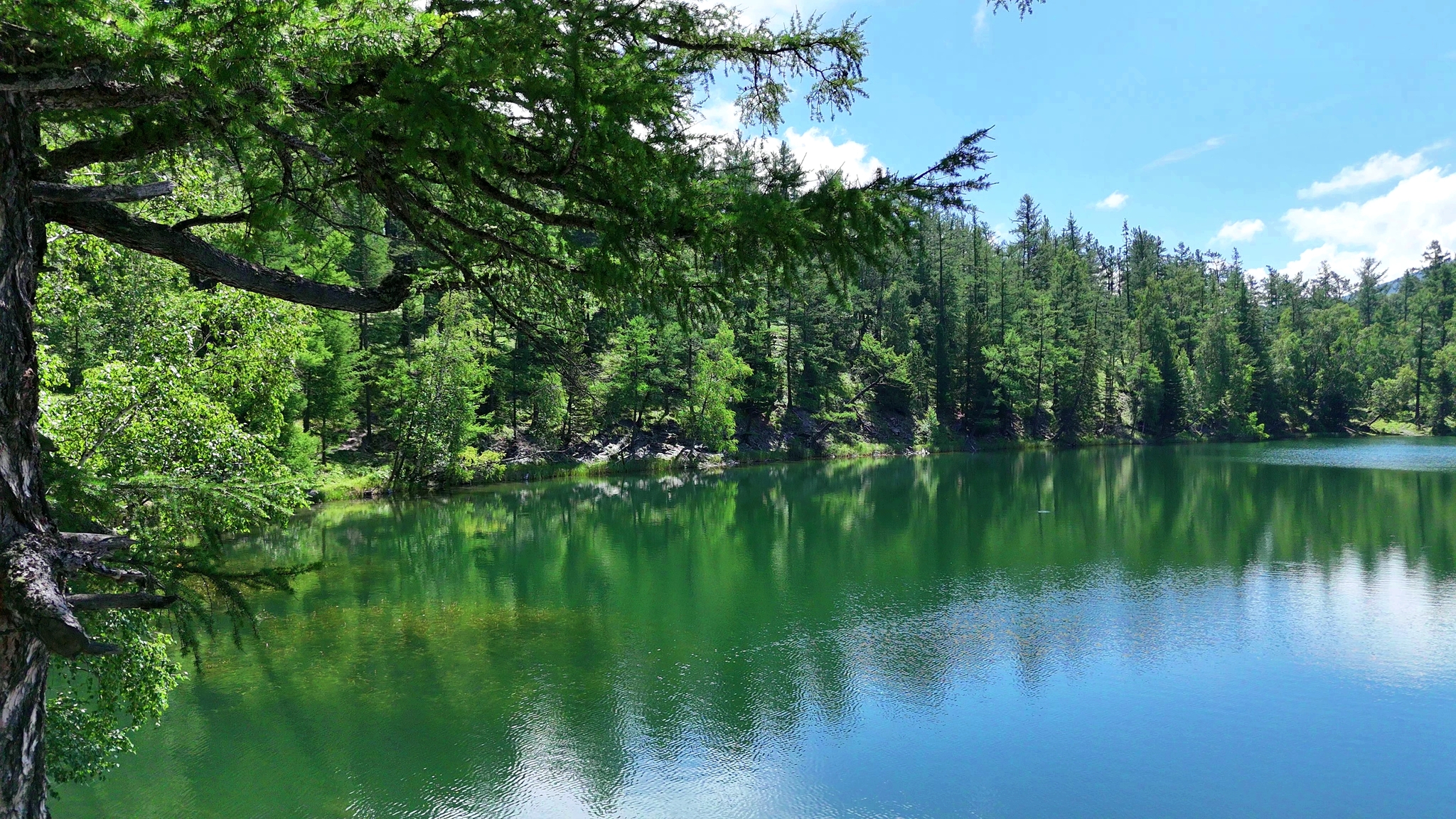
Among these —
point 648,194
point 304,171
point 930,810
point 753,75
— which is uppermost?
point 753,75

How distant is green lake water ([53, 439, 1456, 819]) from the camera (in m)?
9.50

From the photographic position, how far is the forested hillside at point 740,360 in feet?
24.8

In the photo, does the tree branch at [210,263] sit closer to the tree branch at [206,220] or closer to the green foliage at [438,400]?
the tree branch at [206,220]

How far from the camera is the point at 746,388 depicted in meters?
49.1

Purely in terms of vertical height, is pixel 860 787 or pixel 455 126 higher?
pixel 455 126

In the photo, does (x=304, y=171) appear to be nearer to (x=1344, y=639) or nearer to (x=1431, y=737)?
(x=1431, y=737)

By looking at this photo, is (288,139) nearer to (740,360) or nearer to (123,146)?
(123,146)

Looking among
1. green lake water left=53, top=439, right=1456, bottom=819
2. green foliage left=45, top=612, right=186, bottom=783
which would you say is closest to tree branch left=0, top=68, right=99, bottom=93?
green foliage left=45, top=612, right=186, bottom=783

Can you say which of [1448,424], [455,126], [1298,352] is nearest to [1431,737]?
[455,126]

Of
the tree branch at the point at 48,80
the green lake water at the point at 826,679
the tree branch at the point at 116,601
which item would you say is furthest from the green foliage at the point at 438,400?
the tree branch at the point at 116,601

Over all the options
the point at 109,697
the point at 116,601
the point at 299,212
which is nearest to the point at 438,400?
the point at 109,697

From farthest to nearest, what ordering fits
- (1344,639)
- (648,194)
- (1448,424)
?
(1448,424) → (1344,639) → (648,194)

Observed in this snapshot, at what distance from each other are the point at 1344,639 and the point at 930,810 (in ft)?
34.0

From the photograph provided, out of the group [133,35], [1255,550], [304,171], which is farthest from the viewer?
[1255,550]
